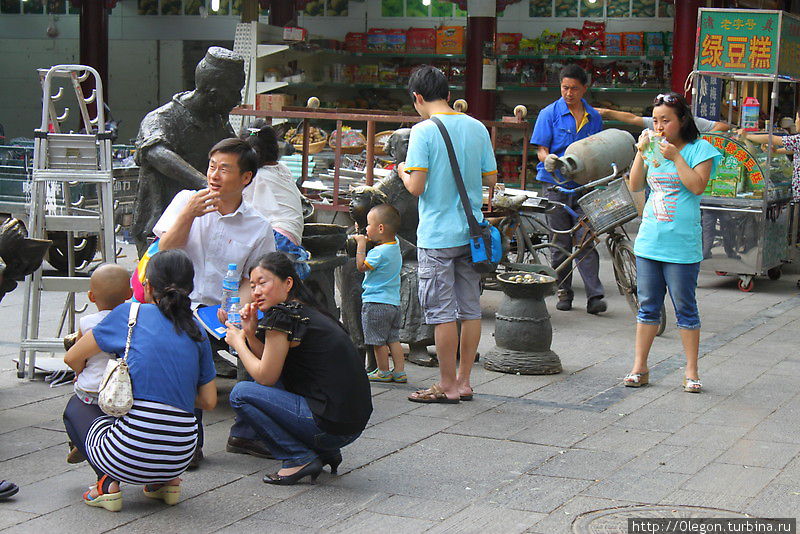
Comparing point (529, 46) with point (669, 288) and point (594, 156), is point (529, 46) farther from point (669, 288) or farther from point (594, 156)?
point (669, 288)

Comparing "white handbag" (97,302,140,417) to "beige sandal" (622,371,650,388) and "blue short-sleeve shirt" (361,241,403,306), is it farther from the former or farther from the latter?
"beige sandal" (622,371,650,388)

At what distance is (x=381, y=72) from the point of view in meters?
15.3

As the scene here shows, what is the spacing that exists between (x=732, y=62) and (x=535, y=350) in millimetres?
4460

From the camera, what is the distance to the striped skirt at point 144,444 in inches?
164

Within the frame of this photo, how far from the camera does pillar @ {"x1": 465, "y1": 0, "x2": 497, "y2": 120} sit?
14344 millimetres

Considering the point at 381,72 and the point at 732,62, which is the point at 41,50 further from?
the point at 732,62

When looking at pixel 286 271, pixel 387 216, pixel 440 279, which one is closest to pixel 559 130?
pixel 387 216

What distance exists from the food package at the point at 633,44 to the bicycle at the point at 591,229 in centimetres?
535

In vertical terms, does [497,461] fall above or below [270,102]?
below

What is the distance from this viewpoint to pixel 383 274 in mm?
6578

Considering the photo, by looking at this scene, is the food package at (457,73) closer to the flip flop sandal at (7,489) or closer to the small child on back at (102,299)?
the small child on back at (102,299)

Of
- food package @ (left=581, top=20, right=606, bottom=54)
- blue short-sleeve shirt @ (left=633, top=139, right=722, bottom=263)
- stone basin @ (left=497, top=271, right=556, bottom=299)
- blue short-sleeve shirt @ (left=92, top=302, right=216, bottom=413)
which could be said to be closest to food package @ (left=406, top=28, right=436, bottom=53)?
food package @ (left=581, top=20, right=606, bottom=54)

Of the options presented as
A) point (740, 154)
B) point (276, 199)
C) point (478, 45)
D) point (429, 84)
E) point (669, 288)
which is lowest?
point (669, 288)

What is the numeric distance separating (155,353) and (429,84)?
2.43 metres
